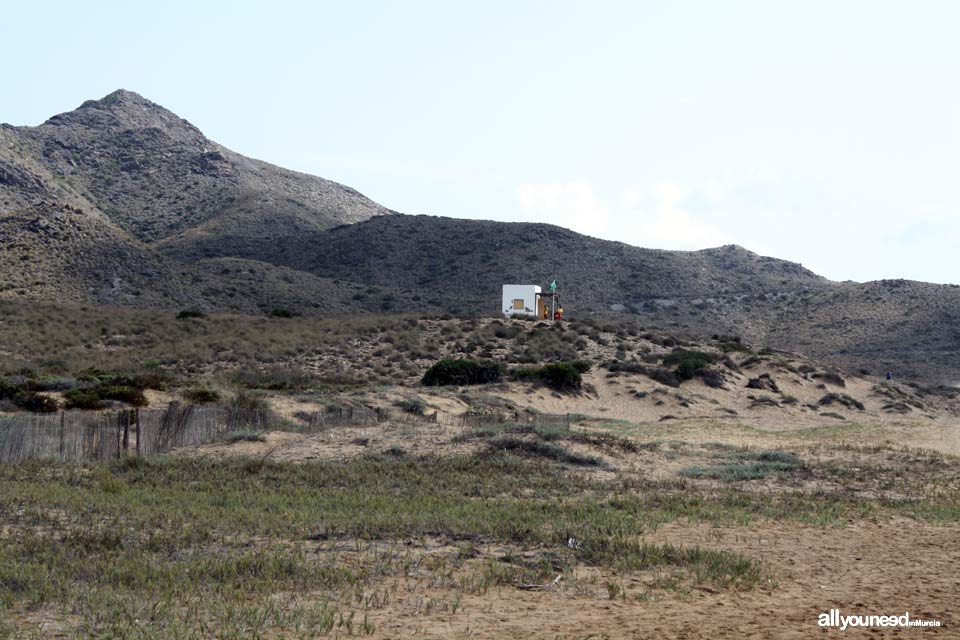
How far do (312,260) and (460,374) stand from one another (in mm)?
56419

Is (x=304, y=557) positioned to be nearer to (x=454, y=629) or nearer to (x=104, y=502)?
(x=454, y=629)

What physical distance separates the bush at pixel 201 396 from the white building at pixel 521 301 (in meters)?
31.9

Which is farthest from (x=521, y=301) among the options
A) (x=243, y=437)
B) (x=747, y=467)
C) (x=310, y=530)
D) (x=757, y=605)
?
(x=757, y=605)

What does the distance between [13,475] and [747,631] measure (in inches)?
482

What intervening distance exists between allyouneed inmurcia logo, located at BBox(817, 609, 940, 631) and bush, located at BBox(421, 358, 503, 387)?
27.0 metres

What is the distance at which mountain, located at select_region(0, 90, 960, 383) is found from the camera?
62.6 meters

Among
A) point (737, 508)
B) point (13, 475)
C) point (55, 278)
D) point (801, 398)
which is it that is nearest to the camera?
point (737, 508)

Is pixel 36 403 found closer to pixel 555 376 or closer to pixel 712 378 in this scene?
pixel 555 376

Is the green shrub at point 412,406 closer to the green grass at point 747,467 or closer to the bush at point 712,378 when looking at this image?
the green grass at point 747,467

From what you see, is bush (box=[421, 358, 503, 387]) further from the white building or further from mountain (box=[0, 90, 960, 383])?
mountain (box=[0, 90, 960, 383])

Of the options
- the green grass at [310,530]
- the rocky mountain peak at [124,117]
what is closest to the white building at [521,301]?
the green grass at [310,530]

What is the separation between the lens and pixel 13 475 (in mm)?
15094

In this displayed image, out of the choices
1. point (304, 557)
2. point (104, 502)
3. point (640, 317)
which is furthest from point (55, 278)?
point (304, 557)

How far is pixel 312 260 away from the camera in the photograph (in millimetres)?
88750
